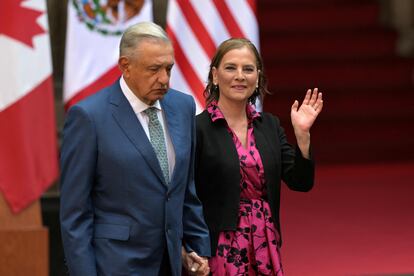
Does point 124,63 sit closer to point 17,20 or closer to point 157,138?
→ point 157,138

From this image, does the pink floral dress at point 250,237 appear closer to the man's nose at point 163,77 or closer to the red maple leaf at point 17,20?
the man's nose at point 163,77

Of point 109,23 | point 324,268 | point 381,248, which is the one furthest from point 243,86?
point 381,248

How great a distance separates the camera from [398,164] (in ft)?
34.6

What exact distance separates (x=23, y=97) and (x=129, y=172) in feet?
8.56

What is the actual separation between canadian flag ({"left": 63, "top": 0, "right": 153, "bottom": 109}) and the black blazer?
2104 millimetres

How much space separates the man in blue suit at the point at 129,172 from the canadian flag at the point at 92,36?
251 cm

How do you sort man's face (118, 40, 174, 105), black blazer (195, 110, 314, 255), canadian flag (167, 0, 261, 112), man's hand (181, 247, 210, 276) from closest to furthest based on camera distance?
man's face (118, 40, 174, 105), man's hand (181, 247, 210, 276), black blazer (195, 110, 314, 255), canadian flag (167, 0, 261, 112)

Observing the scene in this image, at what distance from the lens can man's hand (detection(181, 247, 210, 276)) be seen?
3.84 m

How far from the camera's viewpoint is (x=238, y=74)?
407cm

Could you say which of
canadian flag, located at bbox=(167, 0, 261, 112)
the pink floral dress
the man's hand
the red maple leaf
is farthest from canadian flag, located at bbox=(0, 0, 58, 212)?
the man's hand

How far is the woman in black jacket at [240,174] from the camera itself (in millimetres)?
4055

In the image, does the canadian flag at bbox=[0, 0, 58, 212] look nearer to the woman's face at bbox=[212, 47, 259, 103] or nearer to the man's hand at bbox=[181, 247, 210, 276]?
the woman's face at bbox=[212, 47, 259, 103]

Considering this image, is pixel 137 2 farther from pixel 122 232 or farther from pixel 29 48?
pixel 122 232

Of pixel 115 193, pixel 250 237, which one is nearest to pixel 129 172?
pixel 115 193
